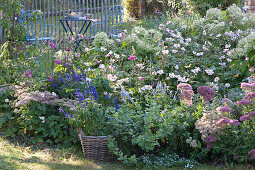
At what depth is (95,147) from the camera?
3.55 m

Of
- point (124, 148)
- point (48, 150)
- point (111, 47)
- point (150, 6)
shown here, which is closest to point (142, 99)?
point (124, 148)

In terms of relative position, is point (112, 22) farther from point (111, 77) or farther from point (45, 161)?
point (45, 161)

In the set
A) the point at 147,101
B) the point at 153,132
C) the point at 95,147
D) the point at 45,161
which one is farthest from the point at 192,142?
the point at 45,161

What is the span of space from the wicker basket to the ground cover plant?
108mm

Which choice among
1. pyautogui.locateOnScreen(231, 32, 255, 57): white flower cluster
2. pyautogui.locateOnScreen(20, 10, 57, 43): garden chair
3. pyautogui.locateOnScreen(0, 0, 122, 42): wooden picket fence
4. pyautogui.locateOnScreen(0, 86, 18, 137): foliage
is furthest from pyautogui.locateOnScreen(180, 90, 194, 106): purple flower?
pyautogui.locateOnScreen(0, 0, 122, 42): wooden picket fence

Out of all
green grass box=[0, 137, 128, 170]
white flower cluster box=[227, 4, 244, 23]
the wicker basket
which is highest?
white flower cluster box=[227, 4, 244, 23]

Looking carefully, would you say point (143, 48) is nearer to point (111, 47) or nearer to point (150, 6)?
point (111, 47)

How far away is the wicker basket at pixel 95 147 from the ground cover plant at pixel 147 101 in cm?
11

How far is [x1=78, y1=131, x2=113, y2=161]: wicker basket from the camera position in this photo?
3.52 meters

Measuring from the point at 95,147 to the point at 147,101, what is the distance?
30.0 inches

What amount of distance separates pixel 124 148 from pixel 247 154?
3.82 ft

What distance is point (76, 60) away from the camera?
17.0 feet

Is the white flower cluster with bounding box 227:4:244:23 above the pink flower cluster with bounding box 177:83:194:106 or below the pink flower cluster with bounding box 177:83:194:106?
above

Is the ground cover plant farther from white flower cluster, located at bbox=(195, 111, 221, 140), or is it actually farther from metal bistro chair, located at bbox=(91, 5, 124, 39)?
metal bistro chair, located at bbox=(91, 5, 124, 39)
